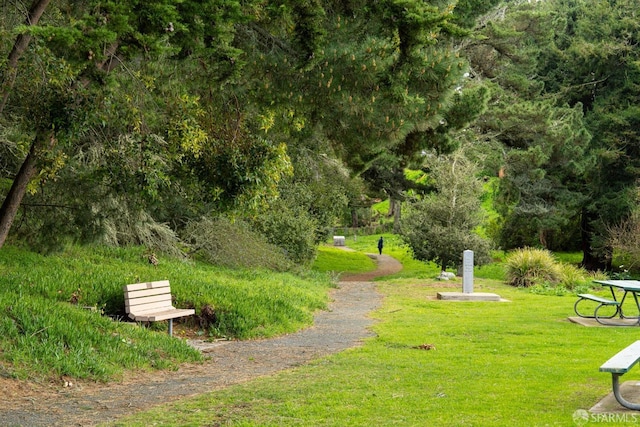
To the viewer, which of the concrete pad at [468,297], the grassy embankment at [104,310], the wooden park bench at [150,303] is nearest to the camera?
the grassy embankment at [104,310]

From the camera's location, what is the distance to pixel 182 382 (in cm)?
941

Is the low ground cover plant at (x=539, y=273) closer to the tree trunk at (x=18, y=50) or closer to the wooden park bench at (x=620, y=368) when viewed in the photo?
the wooden park bench at (x=620, y=368)

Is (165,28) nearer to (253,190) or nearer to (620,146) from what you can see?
(253,190)

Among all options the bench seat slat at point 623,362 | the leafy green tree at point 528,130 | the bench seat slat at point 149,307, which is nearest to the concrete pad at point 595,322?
the bench seat slat at point 623,362

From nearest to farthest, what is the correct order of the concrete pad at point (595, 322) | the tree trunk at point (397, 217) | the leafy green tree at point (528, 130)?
1. the concrete pad at point (595, 322)
2. the leafy green tree at point (528, 130)
3. the tree trunk at point (397, 217)

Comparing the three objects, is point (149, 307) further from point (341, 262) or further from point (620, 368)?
point (341, 262)

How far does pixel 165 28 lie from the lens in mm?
7992

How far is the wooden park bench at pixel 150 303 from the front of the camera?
12.1m

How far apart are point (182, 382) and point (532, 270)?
68.6 feet

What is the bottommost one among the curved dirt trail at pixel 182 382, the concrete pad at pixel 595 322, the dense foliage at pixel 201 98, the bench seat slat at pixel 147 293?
the concrete pad at pixel 595 322

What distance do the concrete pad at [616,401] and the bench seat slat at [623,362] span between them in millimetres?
405

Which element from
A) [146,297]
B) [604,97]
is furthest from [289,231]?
[604,97]

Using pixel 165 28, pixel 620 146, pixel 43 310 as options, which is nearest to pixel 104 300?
pixel 43 310

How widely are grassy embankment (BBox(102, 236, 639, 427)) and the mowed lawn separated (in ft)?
0.04
